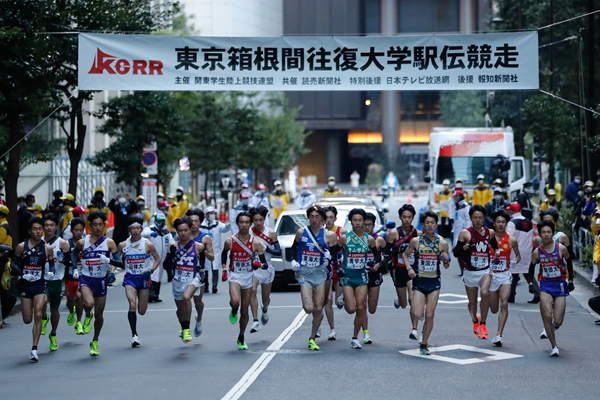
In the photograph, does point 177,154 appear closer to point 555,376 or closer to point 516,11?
point 516,11

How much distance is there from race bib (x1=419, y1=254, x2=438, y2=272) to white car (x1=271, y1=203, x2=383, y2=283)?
6.30 metres

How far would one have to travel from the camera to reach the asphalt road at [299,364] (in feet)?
29.7

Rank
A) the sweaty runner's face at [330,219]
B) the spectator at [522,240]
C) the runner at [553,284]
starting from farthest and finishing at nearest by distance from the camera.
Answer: the spectator at [522,240] < the sweaty runner's face at [330,219] < the runner at [553,284]

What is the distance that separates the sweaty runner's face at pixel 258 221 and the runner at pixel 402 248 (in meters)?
1.68

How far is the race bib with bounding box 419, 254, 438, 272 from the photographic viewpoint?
11.3 m

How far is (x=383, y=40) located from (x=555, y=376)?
30.8 ft

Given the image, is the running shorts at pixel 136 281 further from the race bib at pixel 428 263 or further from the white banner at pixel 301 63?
the white banner at pixel 301 63

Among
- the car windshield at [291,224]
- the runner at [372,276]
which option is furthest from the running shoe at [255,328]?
the car windshield at [291,224]

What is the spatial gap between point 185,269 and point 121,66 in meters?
7.06

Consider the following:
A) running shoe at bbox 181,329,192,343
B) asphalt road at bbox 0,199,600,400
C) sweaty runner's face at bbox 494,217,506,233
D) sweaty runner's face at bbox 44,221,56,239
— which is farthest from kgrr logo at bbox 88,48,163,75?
sweaty runner's face at bbox 494,217,506,233

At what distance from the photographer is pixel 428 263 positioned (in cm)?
1133

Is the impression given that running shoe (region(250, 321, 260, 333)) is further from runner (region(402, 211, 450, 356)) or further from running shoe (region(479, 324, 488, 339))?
running shoe (region(479, 324, 488, 339))

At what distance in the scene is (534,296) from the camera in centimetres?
1650

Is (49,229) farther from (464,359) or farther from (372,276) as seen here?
(464,359)
